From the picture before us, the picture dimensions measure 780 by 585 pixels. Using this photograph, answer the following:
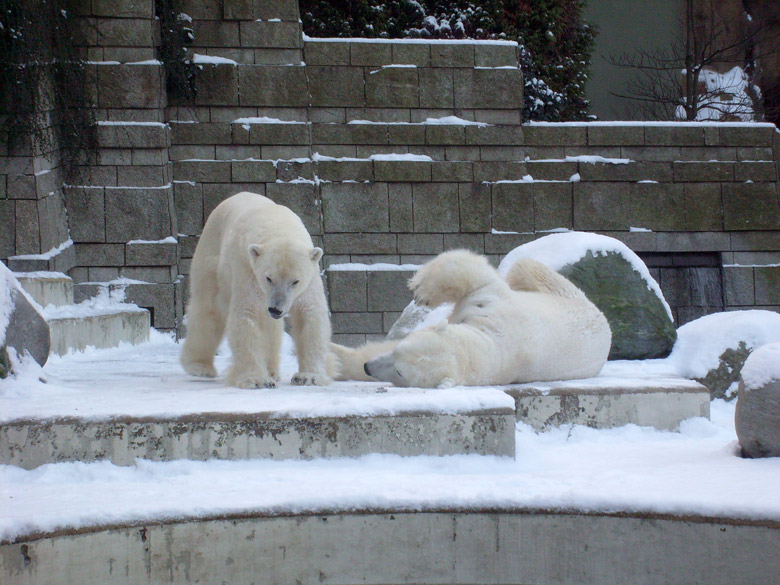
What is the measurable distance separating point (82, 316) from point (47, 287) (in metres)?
0.53

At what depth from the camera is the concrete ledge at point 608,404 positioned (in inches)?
146

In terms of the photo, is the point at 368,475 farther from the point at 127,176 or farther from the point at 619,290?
the point at 127,176

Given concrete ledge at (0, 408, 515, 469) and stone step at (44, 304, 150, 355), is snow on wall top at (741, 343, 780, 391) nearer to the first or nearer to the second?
concrete ledge at (0, 408, 515, 469)

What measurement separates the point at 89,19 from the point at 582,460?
20.0 ft

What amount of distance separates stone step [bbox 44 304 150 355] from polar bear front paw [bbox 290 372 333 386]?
81.5 inches

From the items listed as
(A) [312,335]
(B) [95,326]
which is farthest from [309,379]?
(B) [95,326]

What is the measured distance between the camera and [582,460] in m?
3.35

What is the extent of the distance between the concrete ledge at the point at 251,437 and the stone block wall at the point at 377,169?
4.64 m

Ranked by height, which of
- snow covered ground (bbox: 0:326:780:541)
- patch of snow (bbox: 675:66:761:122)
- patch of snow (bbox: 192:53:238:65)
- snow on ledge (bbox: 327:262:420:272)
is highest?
patch of snow (bbox: 675:66:761:122)

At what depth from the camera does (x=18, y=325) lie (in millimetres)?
3873

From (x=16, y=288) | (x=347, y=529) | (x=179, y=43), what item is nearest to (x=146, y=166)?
(x=179, y=43)

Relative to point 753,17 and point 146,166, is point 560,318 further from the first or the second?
point 753,17

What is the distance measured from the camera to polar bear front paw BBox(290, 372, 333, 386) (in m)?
4.00

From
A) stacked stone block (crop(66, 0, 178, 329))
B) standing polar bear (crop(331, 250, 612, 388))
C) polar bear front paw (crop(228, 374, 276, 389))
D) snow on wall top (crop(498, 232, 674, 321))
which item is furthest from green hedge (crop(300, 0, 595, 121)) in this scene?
polar bear front paw (crop(228, 374, 276, 389))
